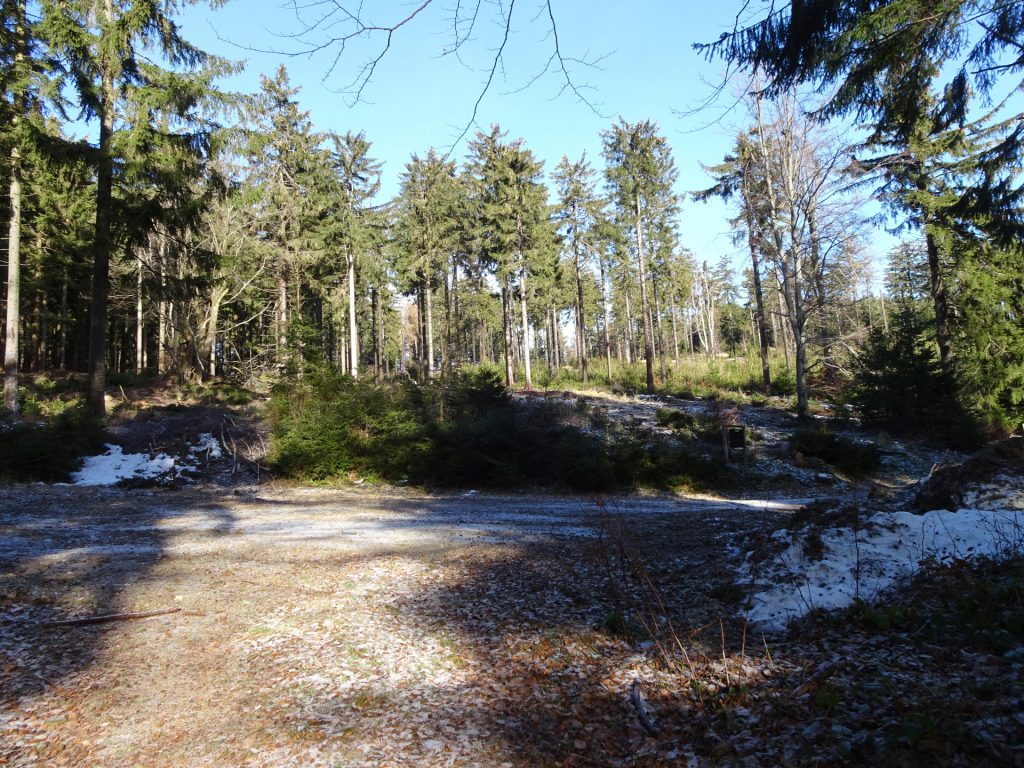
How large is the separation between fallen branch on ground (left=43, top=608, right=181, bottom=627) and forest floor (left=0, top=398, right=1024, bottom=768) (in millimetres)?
44

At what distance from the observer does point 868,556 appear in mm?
4812

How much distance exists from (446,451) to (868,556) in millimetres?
9703

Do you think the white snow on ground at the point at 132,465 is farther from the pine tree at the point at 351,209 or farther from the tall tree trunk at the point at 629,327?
the tall tree trunk at the point at 629,327

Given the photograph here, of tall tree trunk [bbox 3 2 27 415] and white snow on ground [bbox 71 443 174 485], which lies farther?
tall tree trunk [bbox 3 2 27 415]

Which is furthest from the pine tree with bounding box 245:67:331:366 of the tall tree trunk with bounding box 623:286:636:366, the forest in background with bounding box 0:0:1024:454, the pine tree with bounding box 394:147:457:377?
the tall tree trunk with bounding box 623:286:636:366

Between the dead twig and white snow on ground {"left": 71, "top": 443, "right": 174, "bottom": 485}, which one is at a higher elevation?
white snow on ground {"left": 71, "top": 443, "right": 174, "bottom": 485}

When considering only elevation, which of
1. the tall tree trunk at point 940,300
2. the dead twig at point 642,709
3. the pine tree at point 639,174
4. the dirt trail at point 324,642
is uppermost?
the pine tree at point 639,174

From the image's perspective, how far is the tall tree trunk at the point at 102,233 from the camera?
14.1 m

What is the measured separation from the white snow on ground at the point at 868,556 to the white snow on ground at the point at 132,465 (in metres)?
12.9

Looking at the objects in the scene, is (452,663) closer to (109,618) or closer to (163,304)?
(109,618)

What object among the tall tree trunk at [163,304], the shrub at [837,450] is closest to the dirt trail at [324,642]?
the shrub at [837,450]

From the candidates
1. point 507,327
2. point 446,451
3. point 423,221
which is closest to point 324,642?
point 446,451

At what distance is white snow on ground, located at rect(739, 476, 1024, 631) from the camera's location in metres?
4.45

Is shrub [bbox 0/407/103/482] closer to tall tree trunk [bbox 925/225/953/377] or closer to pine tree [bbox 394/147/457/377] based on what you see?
pine tree [bbox 394/147/457/377]
